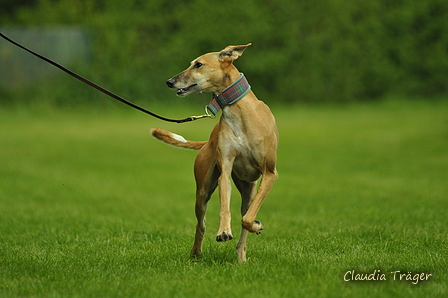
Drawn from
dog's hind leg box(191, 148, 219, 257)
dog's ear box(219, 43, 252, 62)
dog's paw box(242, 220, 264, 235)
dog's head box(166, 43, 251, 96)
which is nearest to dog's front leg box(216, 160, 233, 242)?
dog's paw box(242, 220, 264, 235)

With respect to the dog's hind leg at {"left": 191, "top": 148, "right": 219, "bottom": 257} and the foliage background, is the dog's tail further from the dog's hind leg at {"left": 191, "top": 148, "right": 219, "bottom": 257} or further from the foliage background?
the foliage background

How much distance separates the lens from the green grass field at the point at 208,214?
5238mm

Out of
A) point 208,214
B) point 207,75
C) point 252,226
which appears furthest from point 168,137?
point 208,214

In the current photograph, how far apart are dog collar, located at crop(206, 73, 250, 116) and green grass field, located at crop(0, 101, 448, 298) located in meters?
1.37

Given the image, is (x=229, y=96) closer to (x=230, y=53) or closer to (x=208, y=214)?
(x=230, y=53)

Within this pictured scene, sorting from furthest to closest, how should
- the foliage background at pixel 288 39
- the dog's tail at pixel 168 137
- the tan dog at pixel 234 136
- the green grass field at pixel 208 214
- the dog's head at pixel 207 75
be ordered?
the foliage background at pixel 288 39
the dog's tail at pixel 168 137
the dog's head at pixel 207 75
the tan dog at pixel 234 136
the green grass field at pixel 208 214

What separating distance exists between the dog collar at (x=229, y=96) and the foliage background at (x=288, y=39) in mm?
21752

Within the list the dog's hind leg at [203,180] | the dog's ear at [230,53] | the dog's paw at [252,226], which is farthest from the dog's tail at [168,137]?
the dog's paw at [252,226]

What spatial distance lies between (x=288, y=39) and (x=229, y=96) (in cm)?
2428

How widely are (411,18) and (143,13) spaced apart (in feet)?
38.0

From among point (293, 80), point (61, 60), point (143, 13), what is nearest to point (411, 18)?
point (293, 80)

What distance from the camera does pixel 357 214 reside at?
948 cm

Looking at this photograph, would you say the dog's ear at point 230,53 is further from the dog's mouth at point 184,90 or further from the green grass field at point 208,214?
the green grass field at point 208,214

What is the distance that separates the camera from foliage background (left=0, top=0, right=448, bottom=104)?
28.2m
